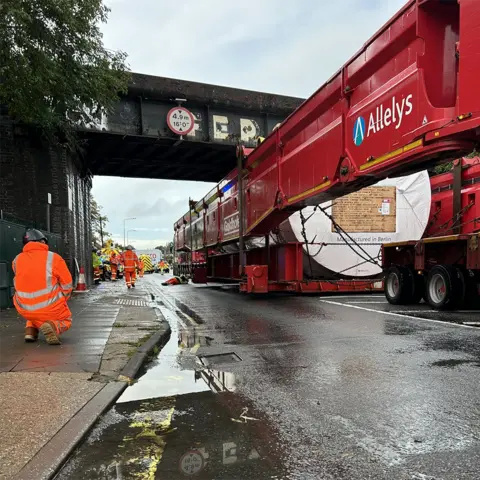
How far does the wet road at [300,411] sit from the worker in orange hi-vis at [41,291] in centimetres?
160

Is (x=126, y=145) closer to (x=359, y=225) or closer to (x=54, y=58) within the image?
(x=54, y=58)

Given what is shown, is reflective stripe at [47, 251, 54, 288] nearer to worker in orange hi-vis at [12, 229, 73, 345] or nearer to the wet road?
worker in orange hi-vis at [12, 229, 73, 345]

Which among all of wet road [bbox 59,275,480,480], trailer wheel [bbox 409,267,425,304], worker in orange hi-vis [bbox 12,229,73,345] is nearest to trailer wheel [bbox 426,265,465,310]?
trailer wheel [bbox 409,267,425,304]

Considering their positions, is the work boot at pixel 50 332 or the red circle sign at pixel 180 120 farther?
the red circle sign at pixel 180 120

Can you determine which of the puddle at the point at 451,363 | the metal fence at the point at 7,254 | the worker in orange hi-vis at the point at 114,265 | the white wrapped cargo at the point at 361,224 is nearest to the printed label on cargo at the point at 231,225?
the white wrapped cargo at the point at 361,224

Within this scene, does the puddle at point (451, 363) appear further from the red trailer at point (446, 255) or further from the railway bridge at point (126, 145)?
the railway bridge at point (126, 145)

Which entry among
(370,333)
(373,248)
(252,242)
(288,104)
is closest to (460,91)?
(370,333)

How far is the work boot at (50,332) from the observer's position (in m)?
6.17

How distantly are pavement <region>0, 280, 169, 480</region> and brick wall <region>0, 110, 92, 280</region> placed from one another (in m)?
7.54

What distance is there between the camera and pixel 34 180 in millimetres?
15086

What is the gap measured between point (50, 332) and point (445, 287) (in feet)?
25.1

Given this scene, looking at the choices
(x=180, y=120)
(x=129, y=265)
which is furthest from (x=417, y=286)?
(x=129, y=265)

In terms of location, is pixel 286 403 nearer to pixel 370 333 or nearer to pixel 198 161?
pixel 370 333

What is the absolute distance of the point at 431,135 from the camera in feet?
18.9
